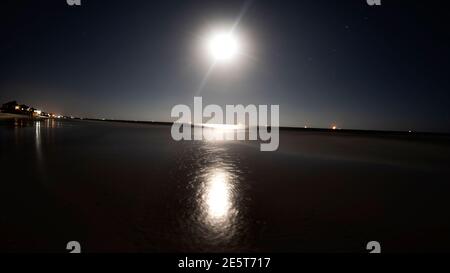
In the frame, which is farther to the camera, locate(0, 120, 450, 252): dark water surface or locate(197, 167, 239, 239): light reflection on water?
locate(197, 167, 239, 239): light reflection on water

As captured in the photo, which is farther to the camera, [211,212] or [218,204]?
[218,204]

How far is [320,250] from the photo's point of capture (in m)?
4.73

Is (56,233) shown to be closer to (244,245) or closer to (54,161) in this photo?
(244,245)

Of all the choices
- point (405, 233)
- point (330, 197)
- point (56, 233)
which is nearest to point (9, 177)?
point (56, 233)

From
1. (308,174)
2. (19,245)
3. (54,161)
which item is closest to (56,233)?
(19,245)

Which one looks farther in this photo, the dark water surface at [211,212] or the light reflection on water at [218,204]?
the light reflection on water at [218,204]

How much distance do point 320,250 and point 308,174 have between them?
820 centimetres

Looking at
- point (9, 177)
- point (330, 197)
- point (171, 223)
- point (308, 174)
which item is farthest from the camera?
point (308, 174)

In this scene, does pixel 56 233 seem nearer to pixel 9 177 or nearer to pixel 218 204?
pixel 218 204

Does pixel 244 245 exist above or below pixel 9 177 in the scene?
below
